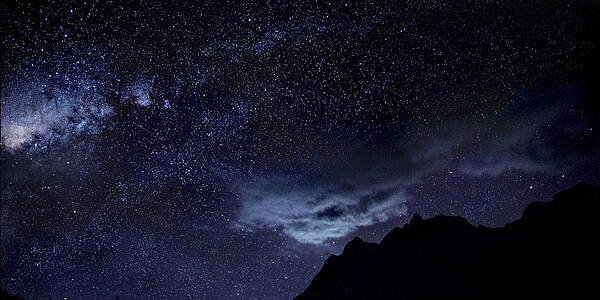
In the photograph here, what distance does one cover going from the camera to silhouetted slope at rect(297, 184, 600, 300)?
1823 cm

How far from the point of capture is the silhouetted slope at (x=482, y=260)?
1823 centimetres

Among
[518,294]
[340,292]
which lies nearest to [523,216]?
[518,294]

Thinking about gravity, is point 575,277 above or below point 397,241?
below

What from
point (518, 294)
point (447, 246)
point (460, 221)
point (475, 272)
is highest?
point (460, 221)

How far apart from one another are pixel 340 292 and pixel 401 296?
5797mm

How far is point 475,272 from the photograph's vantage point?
20641mm

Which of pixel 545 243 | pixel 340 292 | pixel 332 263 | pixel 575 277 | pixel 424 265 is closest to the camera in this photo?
pixel 575 277

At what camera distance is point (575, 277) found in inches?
682

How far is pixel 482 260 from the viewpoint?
69.6ft

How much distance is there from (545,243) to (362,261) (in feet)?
47.3

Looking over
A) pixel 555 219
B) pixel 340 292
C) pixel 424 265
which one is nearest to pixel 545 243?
pixel 555 219

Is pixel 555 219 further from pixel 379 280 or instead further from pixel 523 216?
pixel 379 280

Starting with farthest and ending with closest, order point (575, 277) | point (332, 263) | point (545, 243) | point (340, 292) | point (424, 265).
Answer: point (332, 263) < point (340, 292) < point (424, 265) < point (545, 243) < point (575, 277)

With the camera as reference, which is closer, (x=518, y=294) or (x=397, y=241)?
(x=518, y=294)
